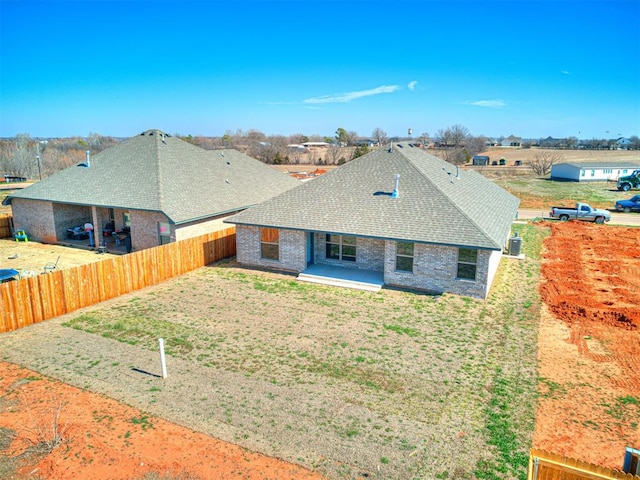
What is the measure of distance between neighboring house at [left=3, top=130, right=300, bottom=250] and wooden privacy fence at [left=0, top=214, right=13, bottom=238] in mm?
833

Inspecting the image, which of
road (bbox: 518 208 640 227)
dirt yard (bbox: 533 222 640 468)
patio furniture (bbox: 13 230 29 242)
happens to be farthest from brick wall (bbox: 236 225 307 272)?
road (bbox: 518 208 640 227)

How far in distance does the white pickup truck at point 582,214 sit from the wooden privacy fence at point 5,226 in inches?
1621

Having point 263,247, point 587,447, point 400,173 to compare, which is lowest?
point 587,447

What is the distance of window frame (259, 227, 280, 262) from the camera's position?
2175 cm

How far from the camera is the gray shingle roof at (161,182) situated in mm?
24891

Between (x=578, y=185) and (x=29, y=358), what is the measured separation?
6025 cm

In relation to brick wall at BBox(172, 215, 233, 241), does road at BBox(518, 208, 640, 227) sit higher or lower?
lower

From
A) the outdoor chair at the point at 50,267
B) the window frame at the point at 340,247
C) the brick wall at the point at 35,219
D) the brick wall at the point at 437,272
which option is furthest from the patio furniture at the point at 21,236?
the brick wall at the point at 437,272

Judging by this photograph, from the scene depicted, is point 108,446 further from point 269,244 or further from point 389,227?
point 269,244

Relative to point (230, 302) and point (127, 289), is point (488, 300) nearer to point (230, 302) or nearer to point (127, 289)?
point (230, 302)

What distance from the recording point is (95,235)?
85.7ft

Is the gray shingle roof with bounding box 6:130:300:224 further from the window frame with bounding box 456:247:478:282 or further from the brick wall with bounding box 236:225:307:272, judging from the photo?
the window frame with bounding box 456:247:478:282

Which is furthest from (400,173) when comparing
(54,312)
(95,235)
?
(95,235)

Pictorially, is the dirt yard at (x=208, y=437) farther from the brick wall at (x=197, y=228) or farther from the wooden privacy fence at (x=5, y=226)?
the wooden privacy fence at (x=5, y=226)
